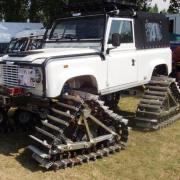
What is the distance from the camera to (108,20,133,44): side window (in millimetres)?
7961

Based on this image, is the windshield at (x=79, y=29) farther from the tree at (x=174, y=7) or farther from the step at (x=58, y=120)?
the tree at (x=174, y=7)

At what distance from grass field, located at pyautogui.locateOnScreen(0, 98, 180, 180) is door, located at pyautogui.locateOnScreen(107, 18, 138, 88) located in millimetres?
1204

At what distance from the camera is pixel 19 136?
8148 millimetres

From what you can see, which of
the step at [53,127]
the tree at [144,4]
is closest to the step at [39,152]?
the step at [53,127]

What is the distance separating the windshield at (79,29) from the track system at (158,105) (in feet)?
6.39

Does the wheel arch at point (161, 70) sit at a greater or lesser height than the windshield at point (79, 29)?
lesser

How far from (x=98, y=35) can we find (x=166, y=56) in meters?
2.61

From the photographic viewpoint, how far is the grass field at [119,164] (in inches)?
239

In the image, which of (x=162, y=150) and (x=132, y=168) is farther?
(x=162, y=150)

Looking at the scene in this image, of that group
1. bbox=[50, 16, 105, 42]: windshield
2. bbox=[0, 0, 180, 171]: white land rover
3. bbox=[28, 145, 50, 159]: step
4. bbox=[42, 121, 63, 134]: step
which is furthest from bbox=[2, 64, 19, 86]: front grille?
bbox=[50, 16, 105, 42]: windshield

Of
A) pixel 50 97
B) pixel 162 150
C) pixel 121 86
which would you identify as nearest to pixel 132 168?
pixel 162 150

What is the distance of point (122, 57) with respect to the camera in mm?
8109

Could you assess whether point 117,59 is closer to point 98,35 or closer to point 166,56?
point 98,35

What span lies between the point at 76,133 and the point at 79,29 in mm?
2325
